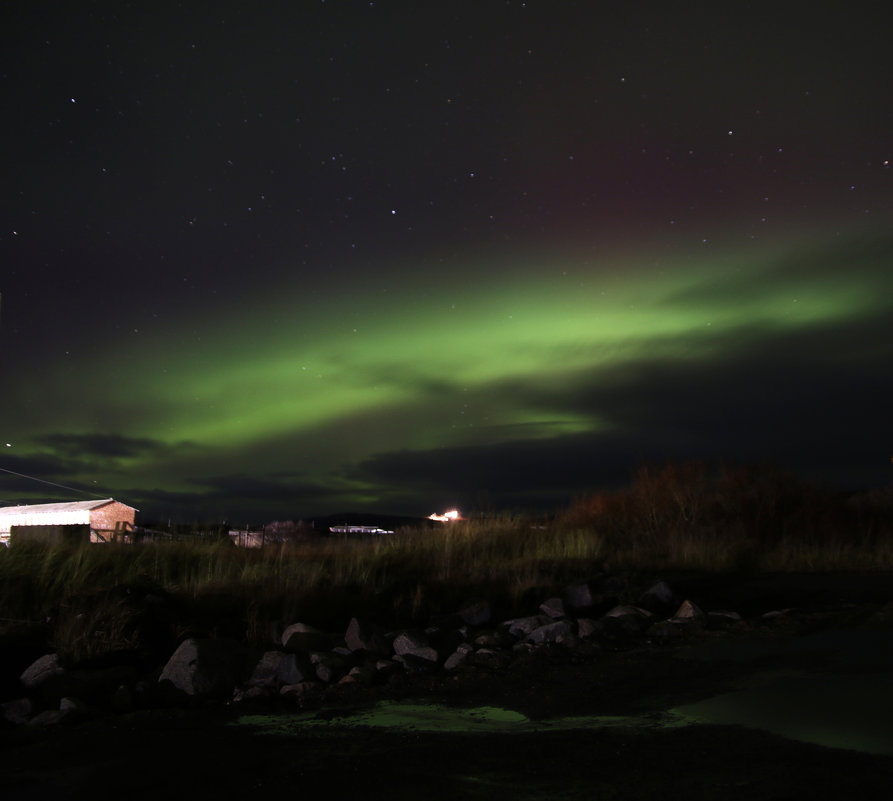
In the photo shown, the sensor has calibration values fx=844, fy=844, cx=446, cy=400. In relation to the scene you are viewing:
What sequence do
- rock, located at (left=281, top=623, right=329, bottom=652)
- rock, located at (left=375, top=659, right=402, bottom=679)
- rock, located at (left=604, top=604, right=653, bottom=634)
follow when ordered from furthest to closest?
rock, located at (left=604, top=604, right=653, bottom=634) → rock, located at (left=281, top=623, right=329, bottom=652) → rock, located at (left=375, top=659, right=402, bottom=679)

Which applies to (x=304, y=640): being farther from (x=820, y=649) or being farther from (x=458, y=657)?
(x=820, y=649)

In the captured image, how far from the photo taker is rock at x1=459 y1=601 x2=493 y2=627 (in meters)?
12.3

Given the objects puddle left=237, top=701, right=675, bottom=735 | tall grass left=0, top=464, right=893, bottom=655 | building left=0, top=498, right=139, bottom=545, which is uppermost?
building left=0, top=498, right=139, bottom=545

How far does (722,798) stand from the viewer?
450 centimetres

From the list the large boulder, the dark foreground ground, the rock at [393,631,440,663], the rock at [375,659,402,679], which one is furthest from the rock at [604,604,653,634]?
the rock at [375,659,402,679]

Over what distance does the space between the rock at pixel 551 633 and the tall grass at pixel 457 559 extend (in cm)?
332

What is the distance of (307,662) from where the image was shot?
8.85 m

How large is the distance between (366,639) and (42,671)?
3.46m

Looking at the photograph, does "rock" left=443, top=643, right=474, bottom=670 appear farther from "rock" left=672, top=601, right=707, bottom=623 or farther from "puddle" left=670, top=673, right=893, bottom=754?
"rock" left=672, top=601, right=707, bottom=623

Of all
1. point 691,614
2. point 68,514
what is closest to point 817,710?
point 691,614

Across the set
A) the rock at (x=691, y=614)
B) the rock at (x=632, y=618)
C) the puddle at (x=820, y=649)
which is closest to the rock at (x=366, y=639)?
the rock at (x=632, y=618)

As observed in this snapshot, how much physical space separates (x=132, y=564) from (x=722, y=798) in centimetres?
1208

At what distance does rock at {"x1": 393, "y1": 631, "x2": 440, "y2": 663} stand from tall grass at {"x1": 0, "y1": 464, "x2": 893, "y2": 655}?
7.70ft

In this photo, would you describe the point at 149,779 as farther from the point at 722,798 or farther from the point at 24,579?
the point at 24,579
